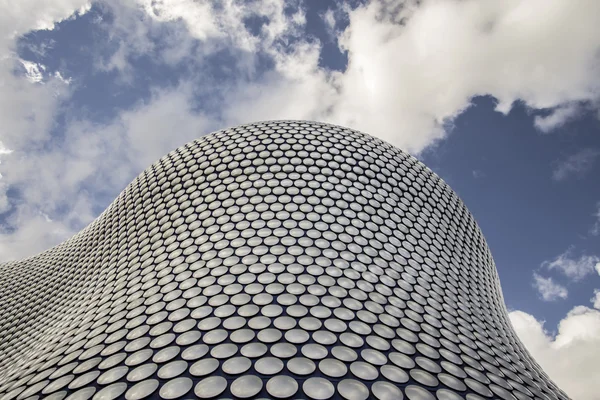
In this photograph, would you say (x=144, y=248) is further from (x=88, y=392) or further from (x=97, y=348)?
(x=88, y=392)

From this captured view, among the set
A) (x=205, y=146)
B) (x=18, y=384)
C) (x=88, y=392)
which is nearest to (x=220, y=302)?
(x=88, y=392)

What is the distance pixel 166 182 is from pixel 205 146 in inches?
112

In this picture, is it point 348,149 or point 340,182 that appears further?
point 348,149

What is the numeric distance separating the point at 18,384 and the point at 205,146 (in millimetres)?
13576

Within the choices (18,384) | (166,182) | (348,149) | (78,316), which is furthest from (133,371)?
(348,149)

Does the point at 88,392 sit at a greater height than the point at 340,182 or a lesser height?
lesser

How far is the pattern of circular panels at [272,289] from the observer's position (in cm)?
683

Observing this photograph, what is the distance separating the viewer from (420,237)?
605 inches

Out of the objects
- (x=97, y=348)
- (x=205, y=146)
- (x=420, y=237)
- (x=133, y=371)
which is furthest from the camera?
(x=205, y=146)

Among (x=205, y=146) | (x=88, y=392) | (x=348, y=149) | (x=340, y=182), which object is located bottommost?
(x=88, y=392)

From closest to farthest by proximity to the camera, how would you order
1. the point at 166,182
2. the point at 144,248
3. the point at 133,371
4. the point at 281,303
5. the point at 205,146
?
the point at 133,371, the point at 281,303, the point at 144,248, the point at 166,182, the point at 205,146

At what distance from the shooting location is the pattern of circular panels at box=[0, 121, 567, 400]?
22.4ft

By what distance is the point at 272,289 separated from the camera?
973 cm

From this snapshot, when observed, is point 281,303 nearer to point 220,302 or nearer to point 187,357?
point 220,302
